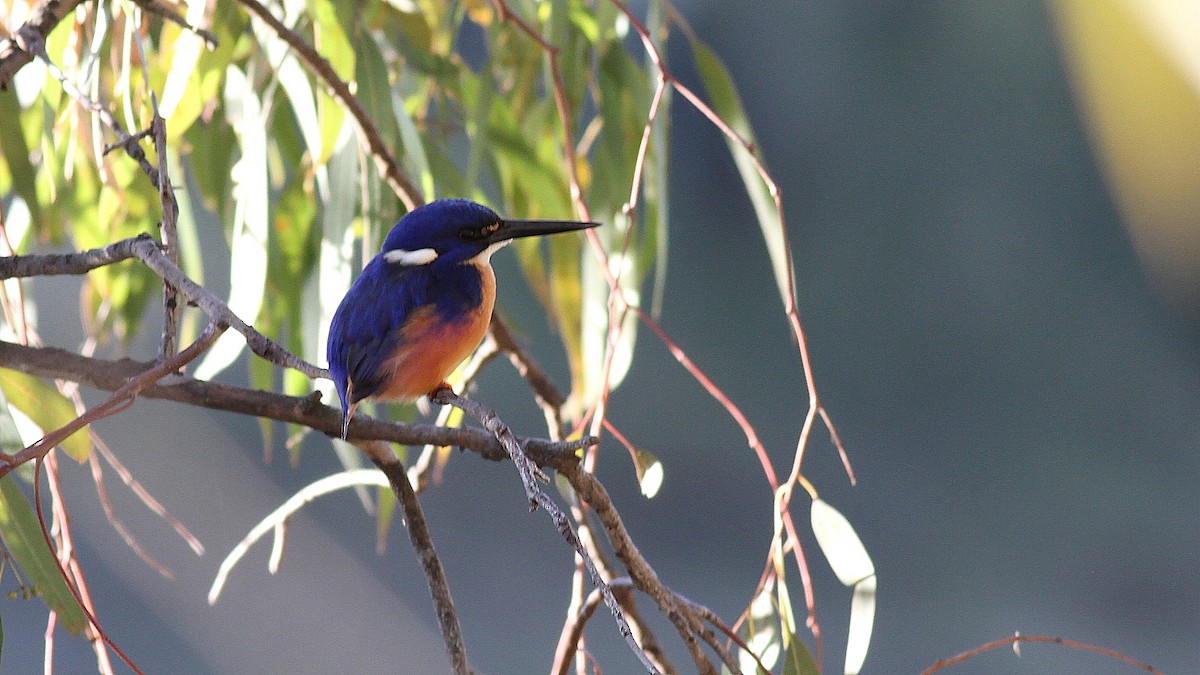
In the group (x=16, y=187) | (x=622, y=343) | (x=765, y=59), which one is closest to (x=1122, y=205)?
(x=765, y=59)

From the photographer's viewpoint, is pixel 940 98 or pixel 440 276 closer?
pixel 440 276

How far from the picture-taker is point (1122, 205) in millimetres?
2424

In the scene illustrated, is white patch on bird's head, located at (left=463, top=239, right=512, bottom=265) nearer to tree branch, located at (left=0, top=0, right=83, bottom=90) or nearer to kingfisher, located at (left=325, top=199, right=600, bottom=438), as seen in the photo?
kingfisher, located at (left=325, top=199, right=600, bottom=438)

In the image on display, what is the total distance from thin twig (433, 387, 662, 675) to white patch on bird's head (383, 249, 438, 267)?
21 cm

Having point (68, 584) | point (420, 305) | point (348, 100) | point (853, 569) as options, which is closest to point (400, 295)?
point (420, 305)

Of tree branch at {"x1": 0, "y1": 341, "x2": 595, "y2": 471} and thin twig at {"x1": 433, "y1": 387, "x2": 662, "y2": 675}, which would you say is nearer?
thin twig at {"x1": 433, "y1": 387, "x2": 662, "y2": 675}

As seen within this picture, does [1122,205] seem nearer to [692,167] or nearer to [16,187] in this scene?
[692,167]

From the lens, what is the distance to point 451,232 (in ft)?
2.48

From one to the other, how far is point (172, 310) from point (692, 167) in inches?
84.3

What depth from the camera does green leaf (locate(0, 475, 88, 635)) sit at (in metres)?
0.63

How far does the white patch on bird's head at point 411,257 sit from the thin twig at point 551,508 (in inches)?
8.2

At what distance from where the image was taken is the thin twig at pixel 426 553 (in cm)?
64

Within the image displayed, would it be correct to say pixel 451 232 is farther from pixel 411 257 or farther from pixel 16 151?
pixel 16 151

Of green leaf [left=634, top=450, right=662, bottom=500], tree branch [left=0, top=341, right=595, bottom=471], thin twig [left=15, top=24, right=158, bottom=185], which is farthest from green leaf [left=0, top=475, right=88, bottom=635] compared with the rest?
green leaf [left=634, top=450, right=662, bottom=500]
